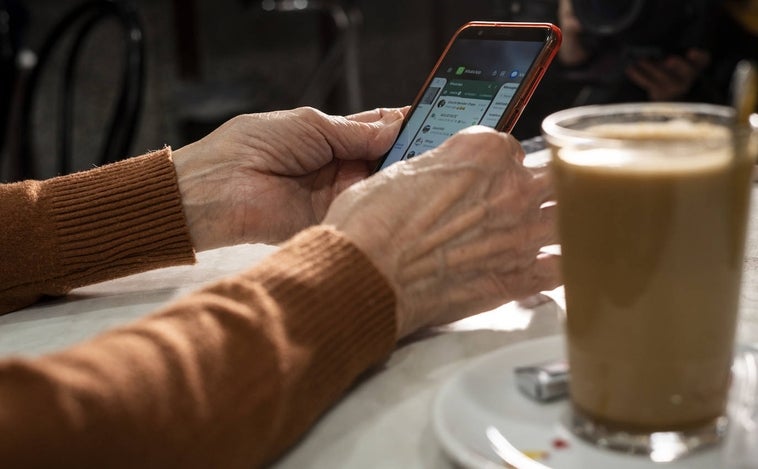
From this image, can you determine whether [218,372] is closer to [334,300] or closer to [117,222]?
[334,300]

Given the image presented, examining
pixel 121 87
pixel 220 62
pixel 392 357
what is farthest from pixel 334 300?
pixel 220 62

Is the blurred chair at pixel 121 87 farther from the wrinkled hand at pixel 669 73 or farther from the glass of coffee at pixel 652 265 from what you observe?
the glass of coffee at pixel 652 265

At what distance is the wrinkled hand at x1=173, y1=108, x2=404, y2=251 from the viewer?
90 centimetres

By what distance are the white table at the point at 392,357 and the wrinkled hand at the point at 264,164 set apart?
0.13ft

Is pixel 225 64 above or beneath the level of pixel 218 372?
beneath

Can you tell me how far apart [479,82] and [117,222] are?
0.35 metres

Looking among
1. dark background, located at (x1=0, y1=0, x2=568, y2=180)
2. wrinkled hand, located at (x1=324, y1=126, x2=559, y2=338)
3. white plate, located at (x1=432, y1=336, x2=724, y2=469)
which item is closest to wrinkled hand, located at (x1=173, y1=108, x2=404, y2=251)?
wrinkled hand, located at (x1=324, y1=126, x2=559, y2=338)

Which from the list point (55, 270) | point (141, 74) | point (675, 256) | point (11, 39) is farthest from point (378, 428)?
point (11, 39)

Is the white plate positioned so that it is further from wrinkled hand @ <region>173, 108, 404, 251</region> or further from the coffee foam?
wrinkled hand @ <region>173, 108, 404, 251</region>

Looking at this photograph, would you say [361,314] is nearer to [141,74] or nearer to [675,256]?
[675,256]

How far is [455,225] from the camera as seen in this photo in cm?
64

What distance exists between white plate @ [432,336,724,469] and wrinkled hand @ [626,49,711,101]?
1168 millimetres

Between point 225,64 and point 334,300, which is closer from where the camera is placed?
point 334,300

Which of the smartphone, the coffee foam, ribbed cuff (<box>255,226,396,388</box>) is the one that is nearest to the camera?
the coffee foam
